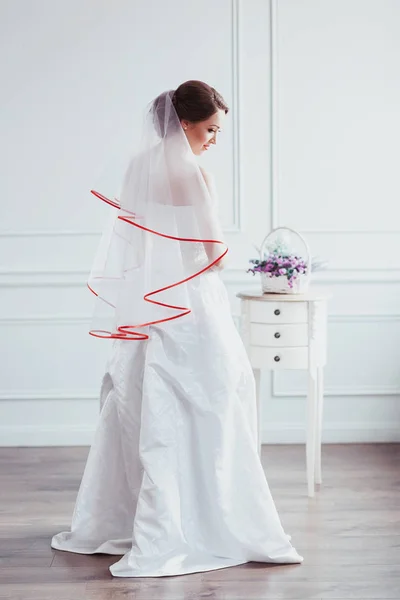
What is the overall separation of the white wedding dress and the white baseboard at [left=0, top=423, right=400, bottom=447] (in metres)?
1.69

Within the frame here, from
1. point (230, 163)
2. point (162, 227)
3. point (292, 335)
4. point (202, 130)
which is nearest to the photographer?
point (162, 227)

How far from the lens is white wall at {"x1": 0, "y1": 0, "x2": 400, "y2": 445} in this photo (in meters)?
4.59

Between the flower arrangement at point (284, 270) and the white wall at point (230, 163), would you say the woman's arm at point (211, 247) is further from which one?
the white wall at point (230, 163)

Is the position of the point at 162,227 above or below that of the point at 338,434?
above

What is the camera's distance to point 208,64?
4.61 metres

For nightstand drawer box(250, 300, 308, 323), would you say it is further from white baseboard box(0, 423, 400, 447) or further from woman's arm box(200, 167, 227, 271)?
white baseboard box(0, 423, 400, 447)

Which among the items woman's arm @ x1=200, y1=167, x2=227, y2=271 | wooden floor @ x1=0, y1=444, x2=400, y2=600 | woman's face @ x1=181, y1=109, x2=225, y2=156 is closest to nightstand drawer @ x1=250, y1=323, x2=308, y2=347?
wooden floor @ x1=0, y1=444, x2=400, y2=600

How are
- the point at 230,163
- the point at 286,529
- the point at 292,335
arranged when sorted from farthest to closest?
the point at 230,163, the point at 292,335, the point at 286,529

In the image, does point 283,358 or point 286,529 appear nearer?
point 286,529

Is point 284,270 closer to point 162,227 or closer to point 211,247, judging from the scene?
point 211,247

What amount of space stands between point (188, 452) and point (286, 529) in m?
0.64

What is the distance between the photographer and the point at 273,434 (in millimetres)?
4746

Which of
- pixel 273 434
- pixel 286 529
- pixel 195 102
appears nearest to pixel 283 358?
pixel 286 529

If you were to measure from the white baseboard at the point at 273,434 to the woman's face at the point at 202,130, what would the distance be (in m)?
2.18
